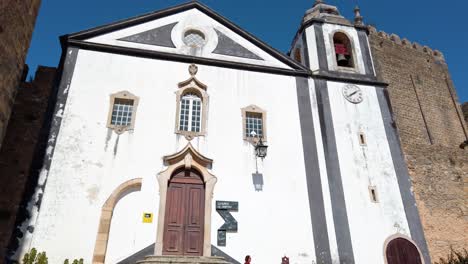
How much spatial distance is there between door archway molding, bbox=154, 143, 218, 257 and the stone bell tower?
2974 mm

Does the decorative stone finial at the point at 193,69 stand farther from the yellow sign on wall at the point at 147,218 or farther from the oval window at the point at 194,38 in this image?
the yellow sign on wall at the point at 147,218

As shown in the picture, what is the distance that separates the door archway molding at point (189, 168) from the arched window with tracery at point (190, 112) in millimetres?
710

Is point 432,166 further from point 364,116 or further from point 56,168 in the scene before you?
point 56,168

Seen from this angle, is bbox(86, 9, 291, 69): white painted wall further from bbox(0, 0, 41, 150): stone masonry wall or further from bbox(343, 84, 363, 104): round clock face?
bbox(0, 0, 41, 150): stone masonry wall

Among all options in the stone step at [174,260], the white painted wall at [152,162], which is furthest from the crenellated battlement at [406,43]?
the stone step at [174,260]

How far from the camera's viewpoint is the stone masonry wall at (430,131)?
14562 millimetres

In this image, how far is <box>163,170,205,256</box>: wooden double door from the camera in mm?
9650

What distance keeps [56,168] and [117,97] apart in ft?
8.60

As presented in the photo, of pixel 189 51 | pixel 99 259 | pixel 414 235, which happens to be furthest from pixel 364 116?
pixel 99 259

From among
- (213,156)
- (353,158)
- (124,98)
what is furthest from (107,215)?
(353,158)

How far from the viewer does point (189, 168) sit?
10.5 metres

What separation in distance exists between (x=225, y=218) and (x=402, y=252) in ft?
17.1

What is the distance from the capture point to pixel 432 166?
1527 cm

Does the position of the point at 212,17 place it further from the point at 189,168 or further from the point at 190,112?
the point at 189,168
